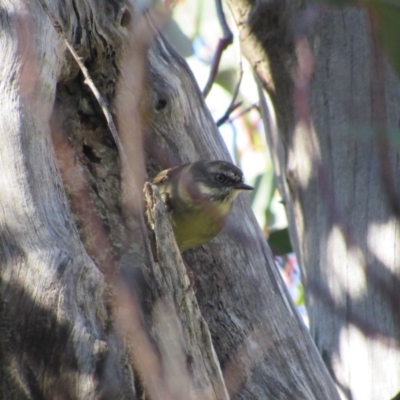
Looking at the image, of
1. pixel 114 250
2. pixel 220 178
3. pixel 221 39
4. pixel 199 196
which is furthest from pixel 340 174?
pixel 114 250

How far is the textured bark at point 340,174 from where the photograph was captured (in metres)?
3.64

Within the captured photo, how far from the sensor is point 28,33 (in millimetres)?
3074

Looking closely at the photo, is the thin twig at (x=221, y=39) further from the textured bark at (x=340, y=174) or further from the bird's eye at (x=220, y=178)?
the bird's eye at (x=220, y=178)

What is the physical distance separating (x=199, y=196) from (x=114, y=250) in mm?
1209

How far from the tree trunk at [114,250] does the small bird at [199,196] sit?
67 millimetres

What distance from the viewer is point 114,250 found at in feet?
10.5

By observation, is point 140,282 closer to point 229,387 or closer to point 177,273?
point 177,273

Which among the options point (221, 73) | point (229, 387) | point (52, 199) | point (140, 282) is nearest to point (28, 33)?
point (52, 199)

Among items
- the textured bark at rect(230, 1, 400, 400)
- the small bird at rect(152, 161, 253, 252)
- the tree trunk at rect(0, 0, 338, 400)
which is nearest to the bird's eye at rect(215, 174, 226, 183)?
the small bird at rect(152, 161, 253, 252)

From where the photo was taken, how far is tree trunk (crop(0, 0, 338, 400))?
2.43 meters

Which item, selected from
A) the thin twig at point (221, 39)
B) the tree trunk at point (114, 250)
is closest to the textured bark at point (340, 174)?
the thin twig at point (221, 39)

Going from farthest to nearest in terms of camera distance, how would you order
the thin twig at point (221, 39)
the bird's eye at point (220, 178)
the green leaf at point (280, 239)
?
the green leaf at point (280, 239), the thin twig at point (221, 39), the bird's eye at point (220, 178)

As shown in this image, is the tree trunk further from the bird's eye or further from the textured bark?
the textured bark

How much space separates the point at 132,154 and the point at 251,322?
0.93 metres
